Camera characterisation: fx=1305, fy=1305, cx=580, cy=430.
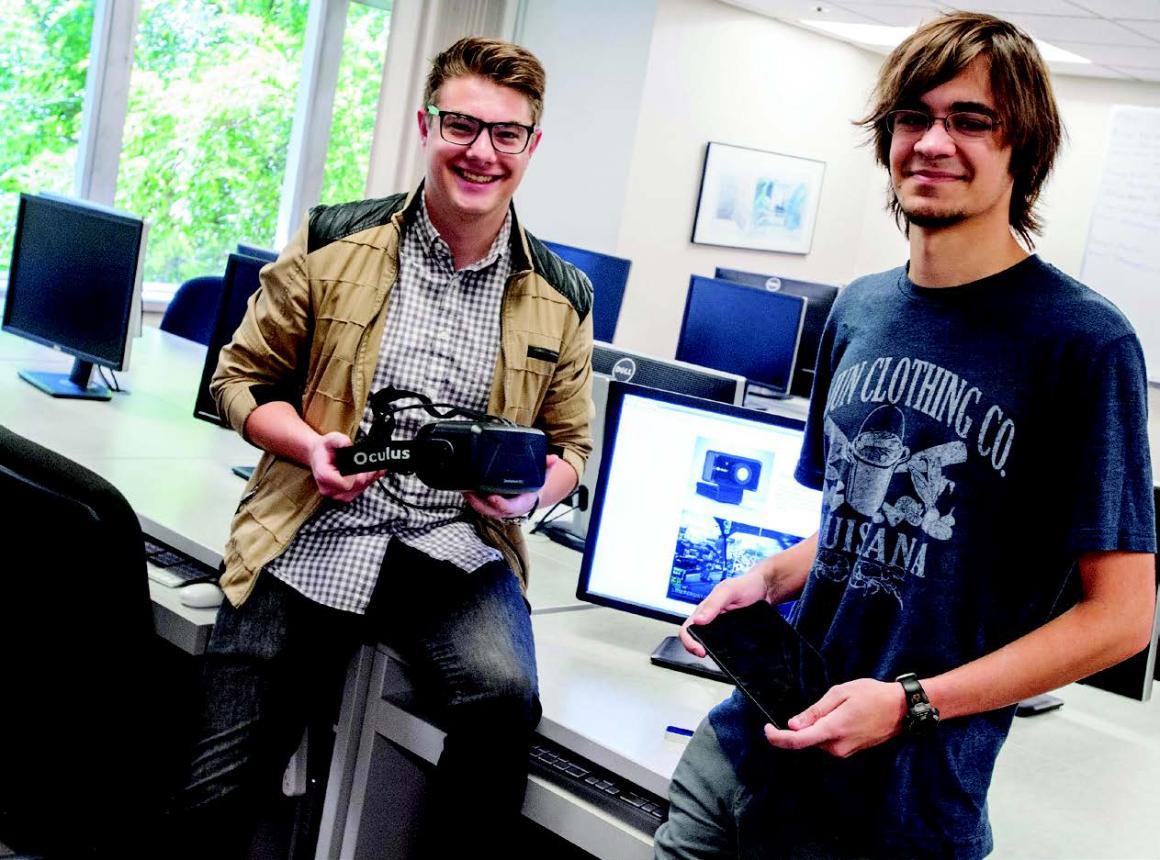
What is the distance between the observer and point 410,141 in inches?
263

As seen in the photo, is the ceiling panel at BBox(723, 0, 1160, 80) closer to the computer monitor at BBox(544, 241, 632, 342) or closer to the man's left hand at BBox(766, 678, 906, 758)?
the computer monitor at BBox(544, 241, 632, 342)

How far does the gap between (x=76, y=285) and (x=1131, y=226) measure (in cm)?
593

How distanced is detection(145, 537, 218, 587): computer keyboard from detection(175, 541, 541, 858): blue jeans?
269mm

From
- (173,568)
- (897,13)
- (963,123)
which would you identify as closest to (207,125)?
(897,13)

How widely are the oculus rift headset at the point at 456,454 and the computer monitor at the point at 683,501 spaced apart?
0.42 metres

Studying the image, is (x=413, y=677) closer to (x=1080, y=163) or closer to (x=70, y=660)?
(x=70, y=660)

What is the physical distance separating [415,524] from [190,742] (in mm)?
448

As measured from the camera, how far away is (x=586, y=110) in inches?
266

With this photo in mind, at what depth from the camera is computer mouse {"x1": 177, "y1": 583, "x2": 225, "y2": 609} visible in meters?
2.11

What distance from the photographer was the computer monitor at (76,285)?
3195 millimetres

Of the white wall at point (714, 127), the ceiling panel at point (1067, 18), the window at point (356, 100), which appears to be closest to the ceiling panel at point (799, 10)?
the ceiling panel at point (1067, 18)

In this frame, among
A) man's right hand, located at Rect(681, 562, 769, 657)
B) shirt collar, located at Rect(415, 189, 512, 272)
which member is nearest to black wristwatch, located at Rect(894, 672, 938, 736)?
man's right hand, located at Rect(681, 562, 769, 657)

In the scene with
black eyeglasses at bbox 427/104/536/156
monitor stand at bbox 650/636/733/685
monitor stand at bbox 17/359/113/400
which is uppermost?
black eyeglasses at bbox 427/104/536/156

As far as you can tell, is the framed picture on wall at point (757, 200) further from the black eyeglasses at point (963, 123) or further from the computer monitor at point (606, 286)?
the black eyeglasses at point (963, 123)
